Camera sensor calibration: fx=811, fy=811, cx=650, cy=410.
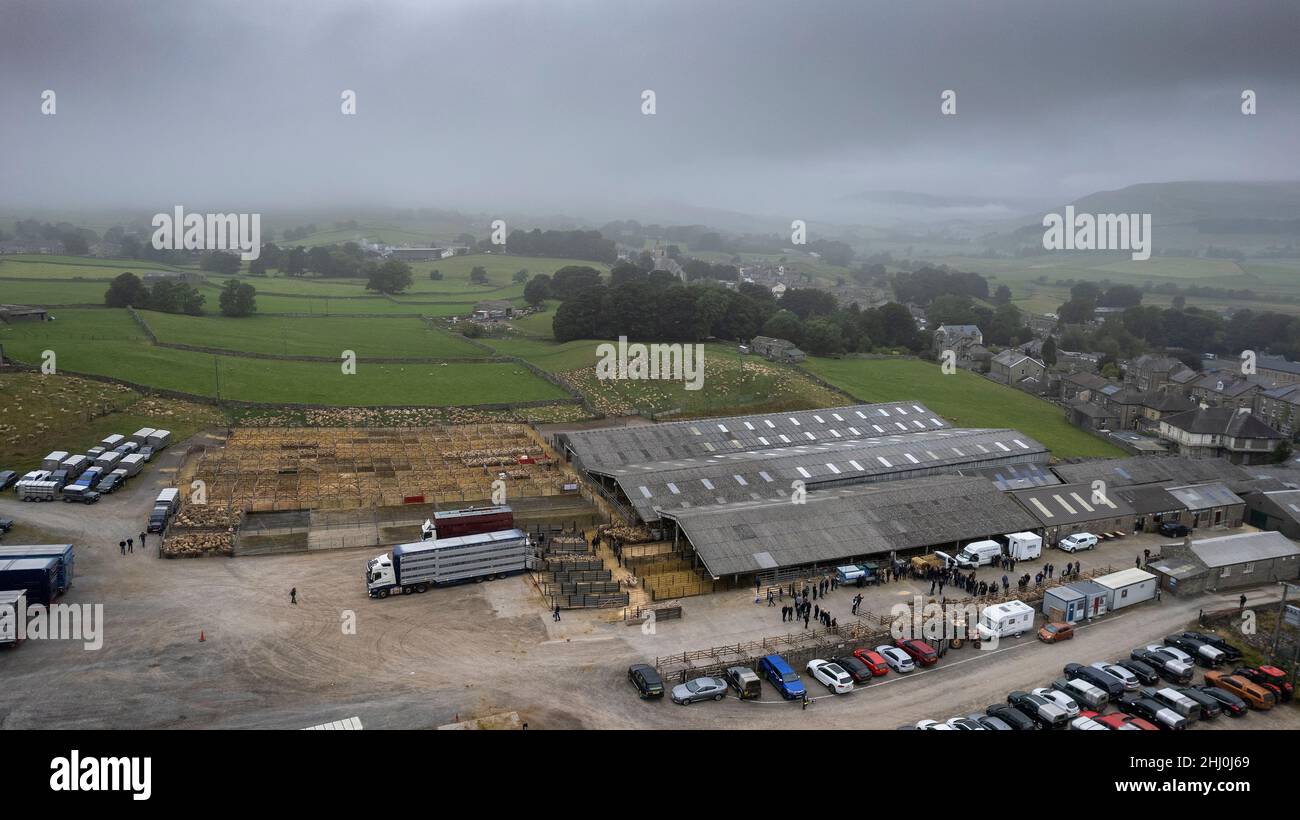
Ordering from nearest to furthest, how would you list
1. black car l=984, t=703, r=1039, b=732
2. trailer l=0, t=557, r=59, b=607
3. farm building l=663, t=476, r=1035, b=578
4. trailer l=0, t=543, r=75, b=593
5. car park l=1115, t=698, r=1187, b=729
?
black car l=984, t=703, r=1039, b=732 < car park l=1115, t=698, r=1187, b=729 < trailer l=0, t=557, r=59, b=607 < trailer l=0, t=543, r=75, b=593 < farm building l=663, t=476, r=1035, b=578

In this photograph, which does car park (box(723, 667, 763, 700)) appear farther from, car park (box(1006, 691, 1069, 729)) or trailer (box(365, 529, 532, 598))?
trailer (box(365, 529, 532, 598))

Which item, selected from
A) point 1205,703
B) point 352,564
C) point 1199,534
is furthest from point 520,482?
point 1199,534

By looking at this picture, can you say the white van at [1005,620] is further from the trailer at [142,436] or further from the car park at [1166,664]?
the trailer at [142,436]

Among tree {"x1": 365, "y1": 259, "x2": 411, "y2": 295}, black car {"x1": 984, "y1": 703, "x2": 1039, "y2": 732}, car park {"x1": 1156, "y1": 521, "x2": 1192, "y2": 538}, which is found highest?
tree {"x1": 365, "y1": 259, "x2": 411, "y2": 295}

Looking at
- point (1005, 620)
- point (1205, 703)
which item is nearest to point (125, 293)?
point (1005, 620)

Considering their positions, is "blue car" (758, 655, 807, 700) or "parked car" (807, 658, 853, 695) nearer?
"blue car" (758, 655, 807, 700)

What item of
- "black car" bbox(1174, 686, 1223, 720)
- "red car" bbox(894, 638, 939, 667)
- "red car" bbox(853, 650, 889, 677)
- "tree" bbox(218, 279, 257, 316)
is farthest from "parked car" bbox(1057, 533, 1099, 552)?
"tree" bbox(218, 279, 257, 316)
